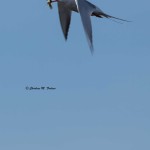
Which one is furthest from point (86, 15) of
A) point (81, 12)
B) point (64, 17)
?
point (64, 17)

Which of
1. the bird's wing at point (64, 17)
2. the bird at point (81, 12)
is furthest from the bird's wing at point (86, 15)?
the bird's wing at point (64, 17)

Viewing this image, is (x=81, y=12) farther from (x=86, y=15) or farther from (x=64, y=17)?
(x=64, y=17)

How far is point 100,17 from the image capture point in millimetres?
10984

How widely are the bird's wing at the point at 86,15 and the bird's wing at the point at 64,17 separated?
4.37ft

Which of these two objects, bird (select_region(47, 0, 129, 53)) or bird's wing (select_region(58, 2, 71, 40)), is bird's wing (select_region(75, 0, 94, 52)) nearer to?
bird (select_region(47, 0, 129, 53))

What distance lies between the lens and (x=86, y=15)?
9.95 meters

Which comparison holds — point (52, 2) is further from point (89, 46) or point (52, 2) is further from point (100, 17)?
point (89, 46)

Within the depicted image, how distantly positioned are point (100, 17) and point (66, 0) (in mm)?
810

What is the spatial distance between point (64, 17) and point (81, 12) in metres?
1.88

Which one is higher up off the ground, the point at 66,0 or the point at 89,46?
the point at 66,0

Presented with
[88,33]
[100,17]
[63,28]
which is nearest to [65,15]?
[63,28]

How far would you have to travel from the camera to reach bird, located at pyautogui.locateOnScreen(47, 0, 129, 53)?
9.60 meters

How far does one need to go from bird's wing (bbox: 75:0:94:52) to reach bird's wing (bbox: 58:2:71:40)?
1.33 meters

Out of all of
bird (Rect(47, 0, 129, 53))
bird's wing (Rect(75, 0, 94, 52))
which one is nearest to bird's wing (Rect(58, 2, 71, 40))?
bird (Rect(47, 0, 129, 53))
